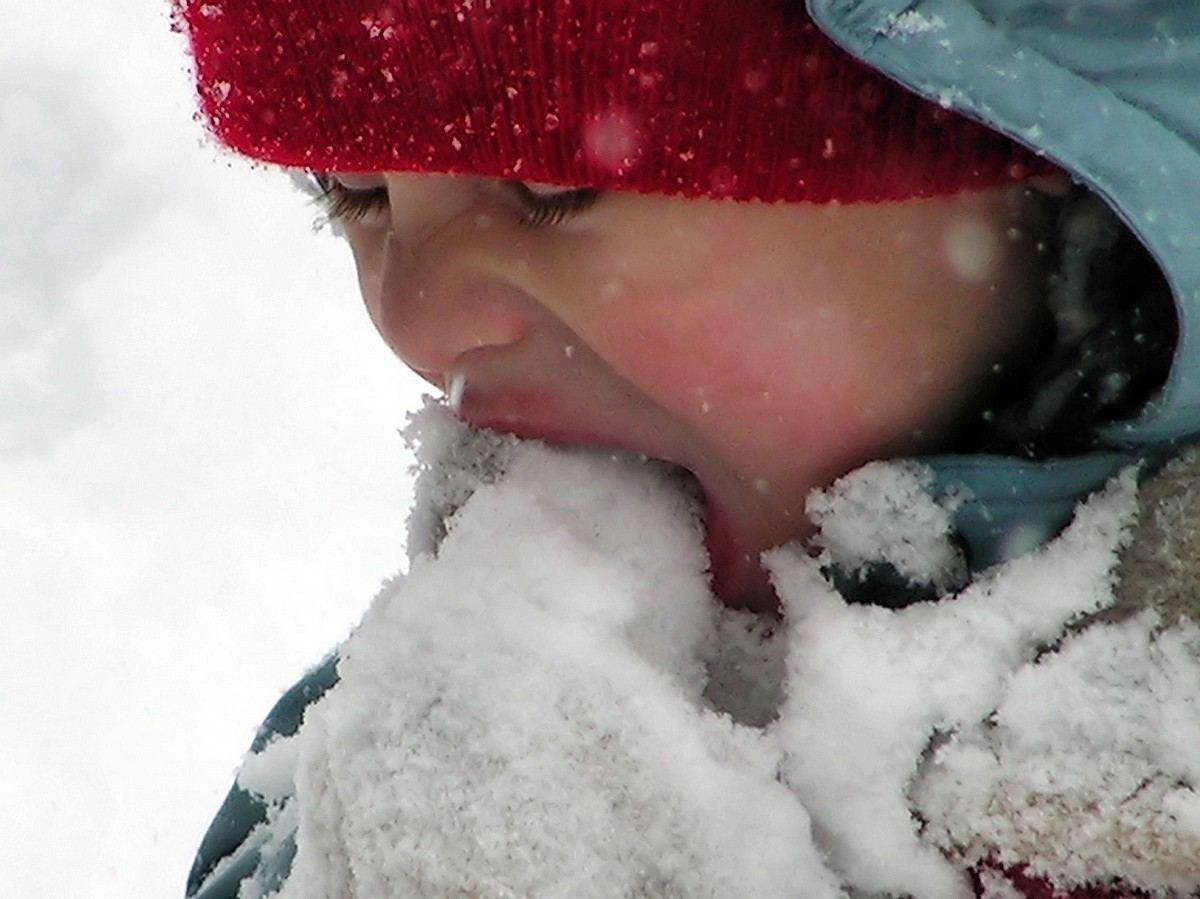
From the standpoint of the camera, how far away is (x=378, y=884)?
65cm

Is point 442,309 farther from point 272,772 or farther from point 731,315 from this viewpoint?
point 272,772

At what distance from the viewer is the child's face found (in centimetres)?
68

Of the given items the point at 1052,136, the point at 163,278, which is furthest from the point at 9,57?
the point at 1052,136

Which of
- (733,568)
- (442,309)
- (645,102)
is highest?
(645,102)

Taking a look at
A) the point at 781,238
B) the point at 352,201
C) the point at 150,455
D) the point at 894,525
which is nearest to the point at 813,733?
the point at 894,525

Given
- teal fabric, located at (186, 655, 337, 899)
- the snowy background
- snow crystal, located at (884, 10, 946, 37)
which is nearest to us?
snow crystal, located at (884, 10, 946, 37)

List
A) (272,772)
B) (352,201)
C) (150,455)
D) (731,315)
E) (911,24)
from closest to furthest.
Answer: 1. (911,24)
2. (731,315)
3. (352,201)
4. (272,772)
5. (150,455)

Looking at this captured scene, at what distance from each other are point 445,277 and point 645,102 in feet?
0.46

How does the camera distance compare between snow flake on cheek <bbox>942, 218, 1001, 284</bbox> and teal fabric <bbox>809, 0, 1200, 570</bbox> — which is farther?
snow flake on cheek <bbox>942, 218, 1001, 284</bbox>

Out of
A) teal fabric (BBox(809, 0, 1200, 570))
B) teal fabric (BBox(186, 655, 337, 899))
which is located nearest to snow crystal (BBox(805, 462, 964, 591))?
teal fabric (BBox(809, 0, 1200, 570))

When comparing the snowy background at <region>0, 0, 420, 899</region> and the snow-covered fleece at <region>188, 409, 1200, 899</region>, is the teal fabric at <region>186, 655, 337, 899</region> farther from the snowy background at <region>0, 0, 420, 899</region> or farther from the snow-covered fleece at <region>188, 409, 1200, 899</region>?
the snowy background at <region>0, 0, 420, 899</region>

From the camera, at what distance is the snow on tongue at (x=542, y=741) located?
25.2 inches

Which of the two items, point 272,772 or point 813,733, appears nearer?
point 813,733

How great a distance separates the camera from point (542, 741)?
0.67 m
